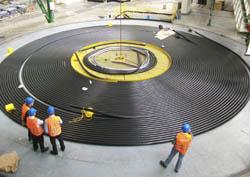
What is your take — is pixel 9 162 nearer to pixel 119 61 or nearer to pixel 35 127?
pixel 35 127

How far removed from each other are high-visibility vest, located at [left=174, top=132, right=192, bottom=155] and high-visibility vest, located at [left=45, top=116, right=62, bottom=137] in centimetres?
292

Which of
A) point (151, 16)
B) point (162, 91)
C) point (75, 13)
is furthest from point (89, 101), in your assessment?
point (75, 13)

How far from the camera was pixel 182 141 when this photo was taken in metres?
6.00

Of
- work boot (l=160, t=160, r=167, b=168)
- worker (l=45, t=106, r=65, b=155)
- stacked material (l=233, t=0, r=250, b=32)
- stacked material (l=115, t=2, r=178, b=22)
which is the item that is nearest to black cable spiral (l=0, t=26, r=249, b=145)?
work boot (l=160, t=160, r=167, b=168)

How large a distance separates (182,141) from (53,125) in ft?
10.3

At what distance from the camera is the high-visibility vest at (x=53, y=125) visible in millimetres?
6391

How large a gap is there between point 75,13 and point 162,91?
1275cm

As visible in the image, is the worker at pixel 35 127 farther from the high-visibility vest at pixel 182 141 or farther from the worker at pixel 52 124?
the high-visibility vest at pixel 182 141

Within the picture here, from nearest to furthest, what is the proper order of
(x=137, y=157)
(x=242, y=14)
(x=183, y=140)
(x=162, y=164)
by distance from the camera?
(x=183, y=140)
(x=162, y=164)
(x=137, y=157)
(x=242, y=14)

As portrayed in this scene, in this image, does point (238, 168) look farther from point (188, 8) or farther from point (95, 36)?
point (188, 8)

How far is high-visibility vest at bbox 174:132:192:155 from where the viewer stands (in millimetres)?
5961

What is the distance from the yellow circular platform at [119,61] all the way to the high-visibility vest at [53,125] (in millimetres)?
3836

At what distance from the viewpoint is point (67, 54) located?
1226 cm

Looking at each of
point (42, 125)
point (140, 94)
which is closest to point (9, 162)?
point (42, 125)
